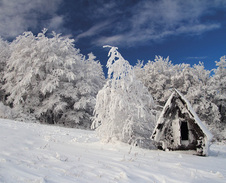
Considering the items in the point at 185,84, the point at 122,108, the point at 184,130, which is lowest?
the point at 184,130

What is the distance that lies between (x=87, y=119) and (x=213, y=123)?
17385 mm

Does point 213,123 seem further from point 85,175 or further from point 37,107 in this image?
point 85,175

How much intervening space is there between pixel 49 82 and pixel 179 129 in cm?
1835

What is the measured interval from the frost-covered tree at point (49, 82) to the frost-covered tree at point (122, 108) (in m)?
15.1

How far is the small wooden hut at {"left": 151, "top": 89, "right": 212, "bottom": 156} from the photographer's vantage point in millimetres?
7801

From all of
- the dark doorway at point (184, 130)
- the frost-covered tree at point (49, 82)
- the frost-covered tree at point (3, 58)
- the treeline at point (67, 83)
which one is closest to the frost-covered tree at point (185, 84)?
the treeline at point (67, 83)

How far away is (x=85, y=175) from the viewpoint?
12.7 feet

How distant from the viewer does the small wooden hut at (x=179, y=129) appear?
7.80m

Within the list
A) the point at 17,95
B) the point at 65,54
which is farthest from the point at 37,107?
the point at 65,54

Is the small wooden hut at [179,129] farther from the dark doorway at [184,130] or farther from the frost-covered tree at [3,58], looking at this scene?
the frost-covered tree at [3,58]

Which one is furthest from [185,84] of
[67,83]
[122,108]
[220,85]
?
[122,108]

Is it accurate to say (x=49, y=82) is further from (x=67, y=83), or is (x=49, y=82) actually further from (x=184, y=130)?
(x=184, y=130)

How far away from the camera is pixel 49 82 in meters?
23.0

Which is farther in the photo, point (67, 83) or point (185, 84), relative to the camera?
point (185, 84)
